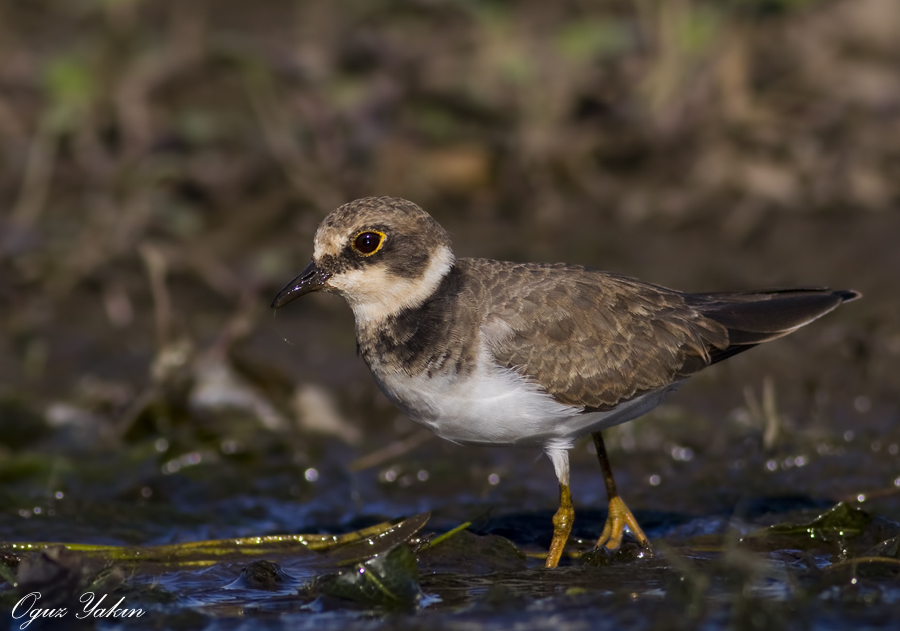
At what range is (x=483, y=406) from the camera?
18.7 ft

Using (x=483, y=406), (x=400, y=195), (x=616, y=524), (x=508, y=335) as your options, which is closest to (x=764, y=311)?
(x=616, y=524)

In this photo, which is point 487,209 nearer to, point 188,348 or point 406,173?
point 406,173

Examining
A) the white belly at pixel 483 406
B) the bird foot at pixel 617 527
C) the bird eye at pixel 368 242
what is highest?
the bird eye at pixel 368 242

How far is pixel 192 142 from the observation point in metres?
11.1

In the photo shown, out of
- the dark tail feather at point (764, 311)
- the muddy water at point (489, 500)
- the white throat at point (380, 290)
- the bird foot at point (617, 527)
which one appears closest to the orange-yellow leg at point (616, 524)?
the bird foot at point (617, 527)

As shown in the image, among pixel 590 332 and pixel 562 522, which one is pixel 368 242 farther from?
pixel 562 522

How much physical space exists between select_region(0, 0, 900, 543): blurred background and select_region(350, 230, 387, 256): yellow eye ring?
202 centimetres

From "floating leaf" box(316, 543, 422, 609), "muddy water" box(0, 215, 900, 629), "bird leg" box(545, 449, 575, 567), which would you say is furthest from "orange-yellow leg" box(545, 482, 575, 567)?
"floating leaf" box(316, 543, 422, 609)

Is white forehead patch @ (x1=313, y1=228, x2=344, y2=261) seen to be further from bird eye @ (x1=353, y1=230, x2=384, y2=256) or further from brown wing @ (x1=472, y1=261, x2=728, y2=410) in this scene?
brown wing @ (x1=472, y1=261, x2=728, y2=410)

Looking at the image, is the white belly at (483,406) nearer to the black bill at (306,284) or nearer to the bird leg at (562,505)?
the bird leg at (562,505)

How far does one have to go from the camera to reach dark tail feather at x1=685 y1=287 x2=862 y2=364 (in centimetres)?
646

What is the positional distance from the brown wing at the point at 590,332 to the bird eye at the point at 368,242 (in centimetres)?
56

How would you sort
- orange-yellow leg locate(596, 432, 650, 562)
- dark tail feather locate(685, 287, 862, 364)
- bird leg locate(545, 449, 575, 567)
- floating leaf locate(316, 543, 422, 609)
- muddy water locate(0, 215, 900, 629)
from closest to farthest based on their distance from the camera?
muddy water locate(0, 215, 900, 629), floating leaf locate(316, 543, 422, 609), bird leg locate(545, 449, 575, 567), orange-yellow leg locate(596, 432, 650, 562), dark tail feather locate(685, 287, 862, 364)

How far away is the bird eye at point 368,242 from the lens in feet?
19.8
